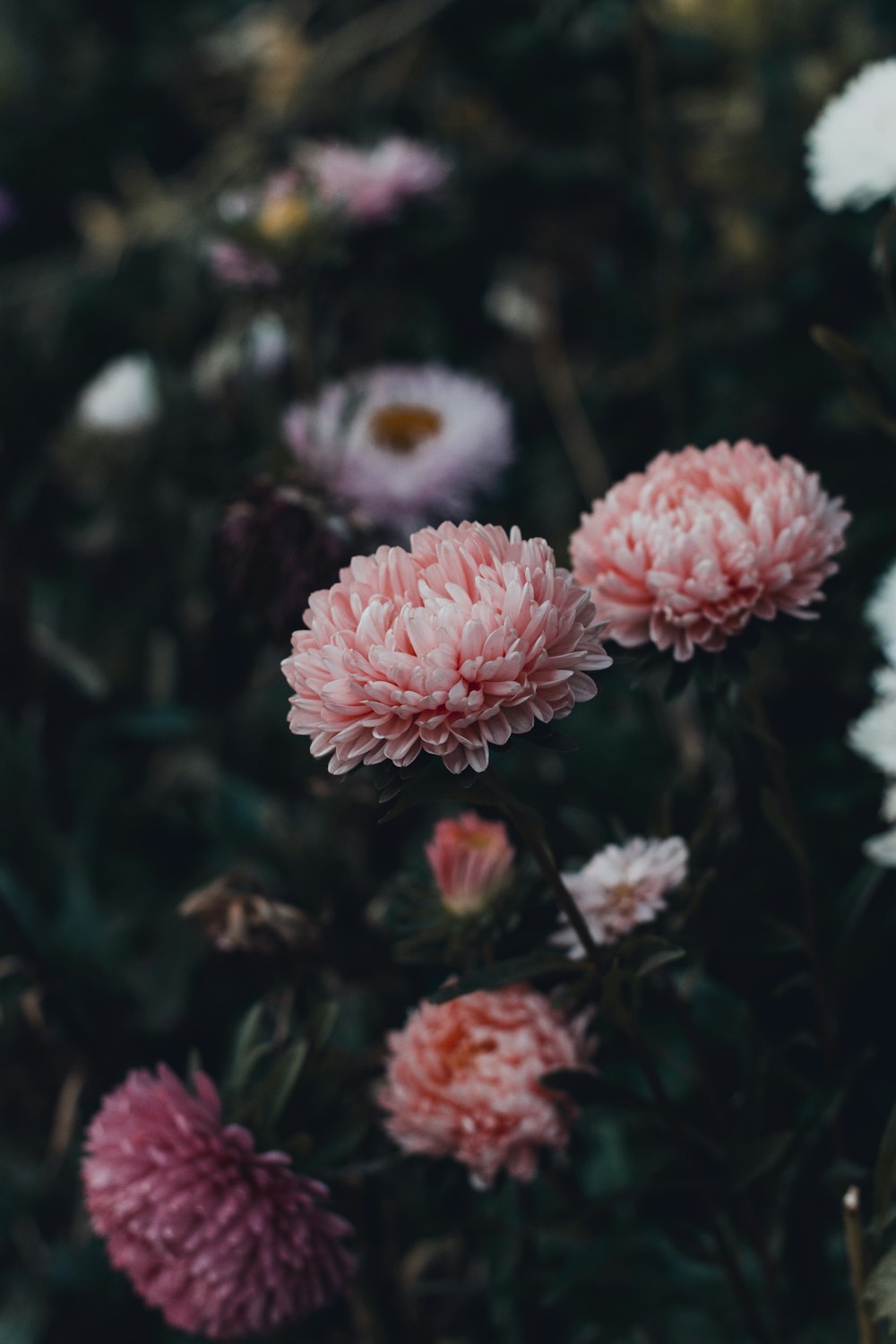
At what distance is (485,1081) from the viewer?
0.47 meters

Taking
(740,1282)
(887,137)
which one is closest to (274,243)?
(887,137)

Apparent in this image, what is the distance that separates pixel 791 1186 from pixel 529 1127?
153 millimetres

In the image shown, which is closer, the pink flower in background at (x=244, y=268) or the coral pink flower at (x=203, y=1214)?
the coral pink flower at (x=203, y=1214)

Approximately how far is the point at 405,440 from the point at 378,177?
0.21m

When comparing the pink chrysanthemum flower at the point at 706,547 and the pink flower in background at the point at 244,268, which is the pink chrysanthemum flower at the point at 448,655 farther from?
the pink flower in background at the point at 244,268

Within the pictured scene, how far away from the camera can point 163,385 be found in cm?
98

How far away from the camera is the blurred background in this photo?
0.58m

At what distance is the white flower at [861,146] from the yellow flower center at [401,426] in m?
0.36

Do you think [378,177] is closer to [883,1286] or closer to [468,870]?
[468,870]

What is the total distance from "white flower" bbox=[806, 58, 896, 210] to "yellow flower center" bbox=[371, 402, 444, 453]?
14.2 inches

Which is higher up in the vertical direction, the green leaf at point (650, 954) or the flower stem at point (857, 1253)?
the green leaf at point (650, 954)

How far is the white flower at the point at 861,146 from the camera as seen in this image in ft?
1.79

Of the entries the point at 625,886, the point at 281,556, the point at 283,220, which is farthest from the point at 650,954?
the point at 283,220

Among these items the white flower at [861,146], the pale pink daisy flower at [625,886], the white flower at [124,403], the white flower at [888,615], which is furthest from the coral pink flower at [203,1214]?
the white flower at [124,403]
